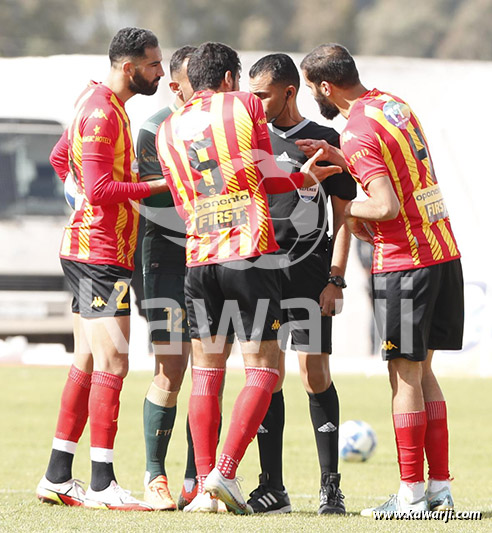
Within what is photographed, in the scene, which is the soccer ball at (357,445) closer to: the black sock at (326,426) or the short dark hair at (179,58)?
the black sock at (326,426)

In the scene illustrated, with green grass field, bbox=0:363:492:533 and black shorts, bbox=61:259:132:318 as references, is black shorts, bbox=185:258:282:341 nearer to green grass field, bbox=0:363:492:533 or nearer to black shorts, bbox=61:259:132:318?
black shorts, bbox=61:259:132:318

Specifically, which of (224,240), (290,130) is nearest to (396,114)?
(290,130)

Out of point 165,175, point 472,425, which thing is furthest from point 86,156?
point 472,425

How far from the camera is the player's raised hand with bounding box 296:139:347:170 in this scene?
18.7 ft

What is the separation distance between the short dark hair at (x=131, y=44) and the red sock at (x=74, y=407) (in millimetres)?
1691

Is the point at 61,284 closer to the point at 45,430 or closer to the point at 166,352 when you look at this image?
the point at 45,430

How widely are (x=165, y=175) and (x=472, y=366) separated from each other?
11.0 m

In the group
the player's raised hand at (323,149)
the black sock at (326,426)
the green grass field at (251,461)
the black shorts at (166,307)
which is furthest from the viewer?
the black shorts at (166,307)

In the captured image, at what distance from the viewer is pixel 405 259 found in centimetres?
543

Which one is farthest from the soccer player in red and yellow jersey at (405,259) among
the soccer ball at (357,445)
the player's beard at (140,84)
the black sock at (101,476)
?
the soccer ball at (357,445)

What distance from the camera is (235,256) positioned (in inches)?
212

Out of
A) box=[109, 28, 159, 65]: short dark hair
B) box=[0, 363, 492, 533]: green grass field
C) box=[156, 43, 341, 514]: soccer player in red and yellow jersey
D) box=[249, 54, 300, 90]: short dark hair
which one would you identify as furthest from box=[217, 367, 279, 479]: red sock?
box=[109, 28, 159, 65]: short dark hair

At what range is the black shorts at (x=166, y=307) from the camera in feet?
19.5

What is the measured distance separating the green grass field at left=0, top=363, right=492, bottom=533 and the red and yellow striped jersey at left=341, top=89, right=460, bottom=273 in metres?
1.29
